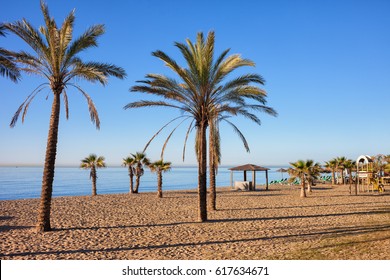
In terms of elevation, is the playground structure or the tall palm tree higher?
the tall palm tree

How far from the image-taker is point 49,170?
11844mm

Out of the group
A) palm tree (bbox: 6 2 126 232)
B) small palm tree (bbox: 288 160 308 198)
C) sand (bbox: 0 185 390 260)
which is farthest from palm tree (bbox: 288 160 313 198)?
palm tree (bbox: 6 2 126 232)

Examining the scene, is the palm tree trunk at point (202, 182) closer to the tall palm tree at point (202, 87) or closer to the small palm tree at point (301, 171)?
the tall palm tree at point (202, 87)

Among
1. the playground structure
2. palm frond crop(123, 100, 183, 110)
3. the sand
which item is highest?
palm frond crop(123, 100, 183, 110)

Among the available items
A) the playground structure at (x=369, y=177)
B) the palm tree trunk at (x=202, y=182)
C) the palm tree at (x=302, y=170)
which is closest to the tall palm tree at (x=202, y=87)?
the palm tree trunk at (x=202, y=182)

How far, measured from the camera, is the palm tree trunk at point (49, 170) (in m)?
11.7

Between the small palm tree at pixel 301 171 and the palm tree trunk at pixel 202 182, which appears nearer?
the palm tree trunk at pixel 202 182

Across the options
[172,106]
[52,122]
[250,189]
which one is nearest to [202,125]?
[172,106]

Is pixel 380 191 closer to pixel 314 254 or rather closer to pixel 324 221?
pixel 324 221

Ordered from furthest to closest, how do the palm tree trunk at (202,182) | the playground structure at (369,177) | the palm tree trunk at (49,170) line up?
the playground structure at (369,177)
the palm tree trunk at (202,182)
the palm tree trunk at (49,170)

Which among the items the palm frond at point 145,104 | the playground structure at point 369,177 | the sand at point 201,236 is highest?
the palm frond at point 145,104

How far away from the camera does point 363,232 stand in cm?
1107

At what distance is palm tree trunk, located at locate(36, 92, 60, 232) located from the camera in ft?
38.5

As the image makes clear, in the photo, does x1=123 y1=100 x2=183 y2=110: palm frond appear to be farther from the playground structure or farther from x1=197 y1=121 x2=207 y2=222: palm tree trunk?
the playground structure
